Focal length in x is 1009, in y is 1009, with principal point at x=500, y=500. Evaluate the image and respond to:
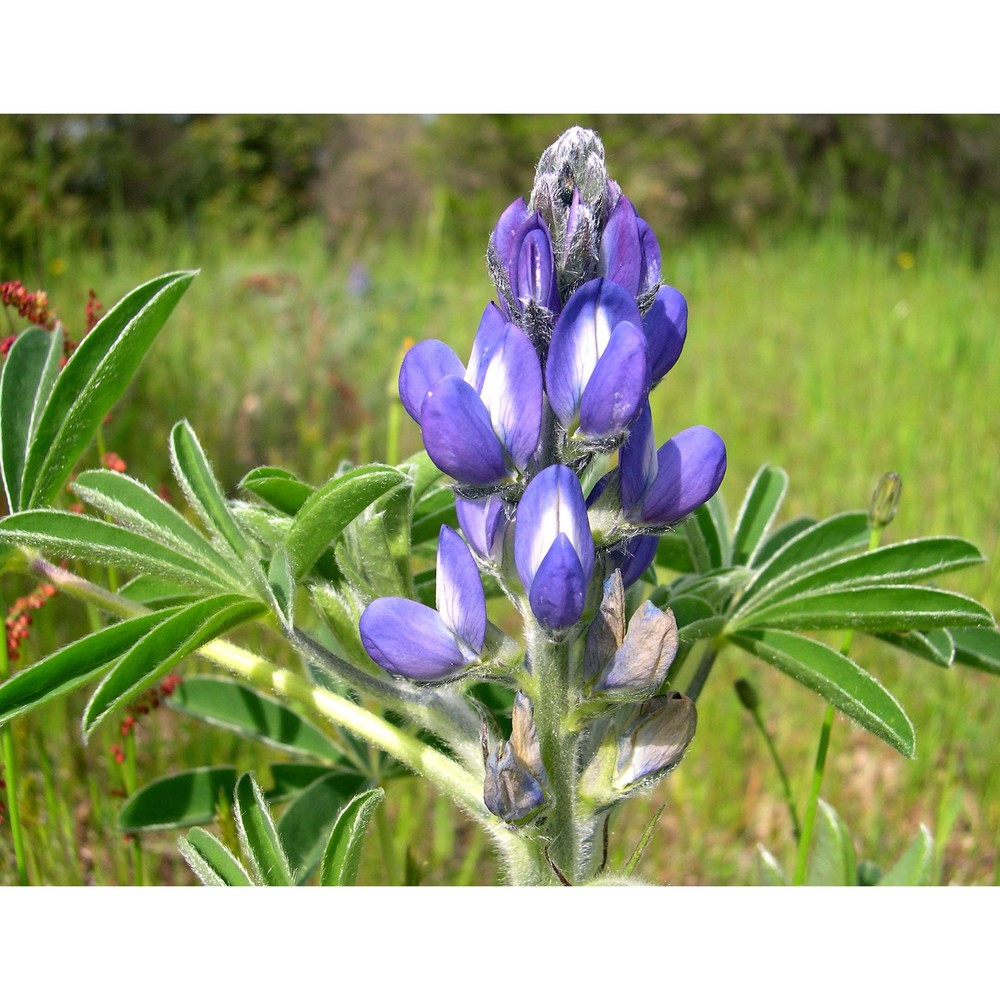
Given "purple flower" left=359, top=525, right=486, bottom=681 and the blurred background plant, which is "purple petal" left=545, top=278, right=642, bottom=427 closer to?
"purple flower" left=359, top=525, right=486, bottom=681

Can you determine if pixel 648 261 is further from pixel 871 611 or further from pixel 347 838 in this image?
pixel 347 838

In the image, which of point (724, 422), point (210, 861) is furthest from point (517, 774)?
point (724, 422)

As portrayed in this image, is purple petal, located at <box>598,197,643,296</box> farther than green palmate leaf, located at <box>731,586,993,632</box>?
No

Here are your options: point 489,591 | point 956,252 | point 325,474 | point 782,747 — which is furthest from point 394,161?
point 489,591

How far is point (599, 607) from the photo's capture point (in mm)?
813

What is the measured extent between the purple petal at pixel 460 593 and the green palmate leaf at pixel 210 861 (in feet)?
1.10

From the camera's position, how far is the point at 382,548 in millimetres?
917

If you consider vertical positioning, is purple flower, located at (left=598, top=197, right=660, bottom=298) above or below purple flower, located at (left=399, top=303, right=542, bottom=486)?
above

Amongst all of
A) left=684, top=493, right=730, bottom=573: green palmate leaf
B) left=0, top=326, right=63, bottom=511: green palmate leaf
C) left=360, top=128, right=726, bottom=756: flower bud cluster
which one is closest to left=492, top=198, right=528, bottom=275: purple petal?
left=360, top=128, right=726, bottom=756: flower bud cluster

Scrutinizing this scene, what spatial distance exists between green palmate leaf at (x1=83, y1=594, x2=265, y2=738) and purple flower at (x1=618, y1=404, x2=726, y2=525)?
0.36 m

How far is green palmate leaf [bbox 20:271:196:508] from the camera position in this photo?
1.02m

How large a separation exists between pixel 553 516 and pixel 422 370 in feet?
0.55

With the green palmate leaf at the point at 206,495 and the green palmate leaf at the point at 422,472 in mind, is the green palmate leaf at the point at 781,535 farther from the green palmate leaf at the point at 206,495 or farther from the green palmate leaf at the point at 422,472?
the green palmate leaf at the point at 206,495

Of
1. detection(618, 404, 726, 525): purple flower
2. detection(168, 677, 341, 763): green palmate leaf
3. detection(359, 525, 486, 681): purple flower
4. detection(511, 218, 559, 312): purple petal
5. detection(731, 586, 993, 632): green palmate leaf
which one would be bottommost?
detection(168, 677, 341, 763): green palmate leaf
